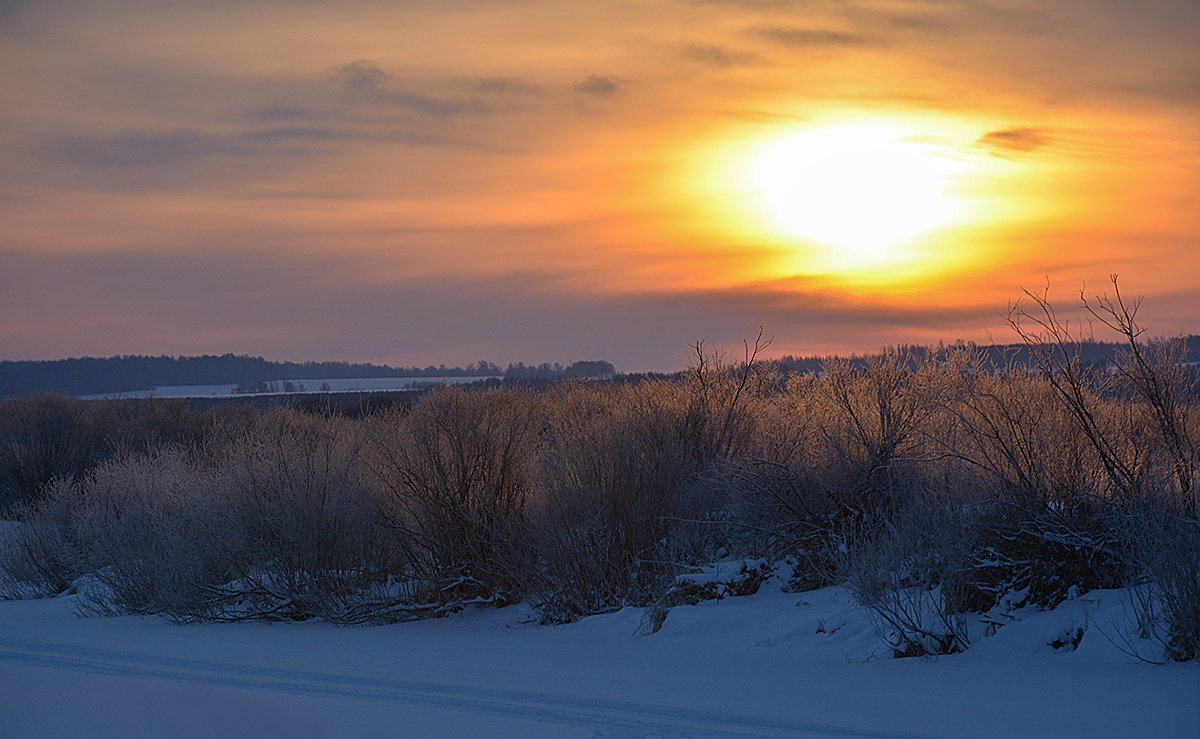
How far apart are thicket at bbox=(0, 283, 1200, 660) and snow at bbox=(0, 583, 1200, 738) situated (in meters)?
0.68

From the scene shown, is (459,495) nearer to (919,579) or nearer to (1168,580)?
(919,579)

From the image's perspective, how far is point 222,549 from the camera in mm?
15016

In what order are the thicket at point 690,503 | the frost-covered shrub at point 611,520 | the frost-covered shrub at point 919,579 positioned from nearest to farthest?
the frost-covered shrub at point 919,579, the thicket at point 690,503, the frost-covered shrub at point 611,520

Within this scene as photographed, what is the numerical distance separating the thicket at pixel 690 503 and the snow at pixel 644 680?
26.8 inches

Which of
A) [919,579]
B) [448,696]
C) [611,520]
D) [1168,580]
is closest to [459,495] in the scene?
[611,520]

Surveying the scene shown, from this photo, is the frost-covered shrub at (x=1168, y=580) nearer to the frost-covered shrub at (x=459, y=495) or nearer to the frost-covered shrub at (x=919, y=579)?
the frost-covered shrub at (x=919, y=579)

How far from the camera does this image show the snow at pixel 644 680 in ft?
23.2

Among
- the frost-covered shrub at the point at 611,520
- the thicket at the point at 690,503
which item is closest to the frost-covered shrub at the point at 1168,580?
the thicket at the point at 690,503

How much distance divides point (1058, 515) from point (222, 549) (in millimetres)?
12055

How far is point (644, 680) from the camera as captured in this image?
8750mm

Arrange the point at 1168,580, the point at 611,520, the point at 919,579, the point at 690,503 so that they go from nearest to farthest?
1. the point at 1168,580
2. the point at 919,579
3. the point at 611,520
4. the point at 690,503

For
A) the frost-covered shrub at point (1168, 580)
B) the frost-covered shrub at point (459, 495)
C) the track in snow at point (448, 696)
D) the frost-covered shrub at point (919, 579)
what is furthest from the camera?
the frost-covered shrub at point (459, 495)

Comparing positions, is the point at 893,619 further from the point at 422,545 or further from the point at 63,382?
the point at 63,382

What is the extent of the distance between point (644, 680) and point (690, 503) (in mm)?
6012
